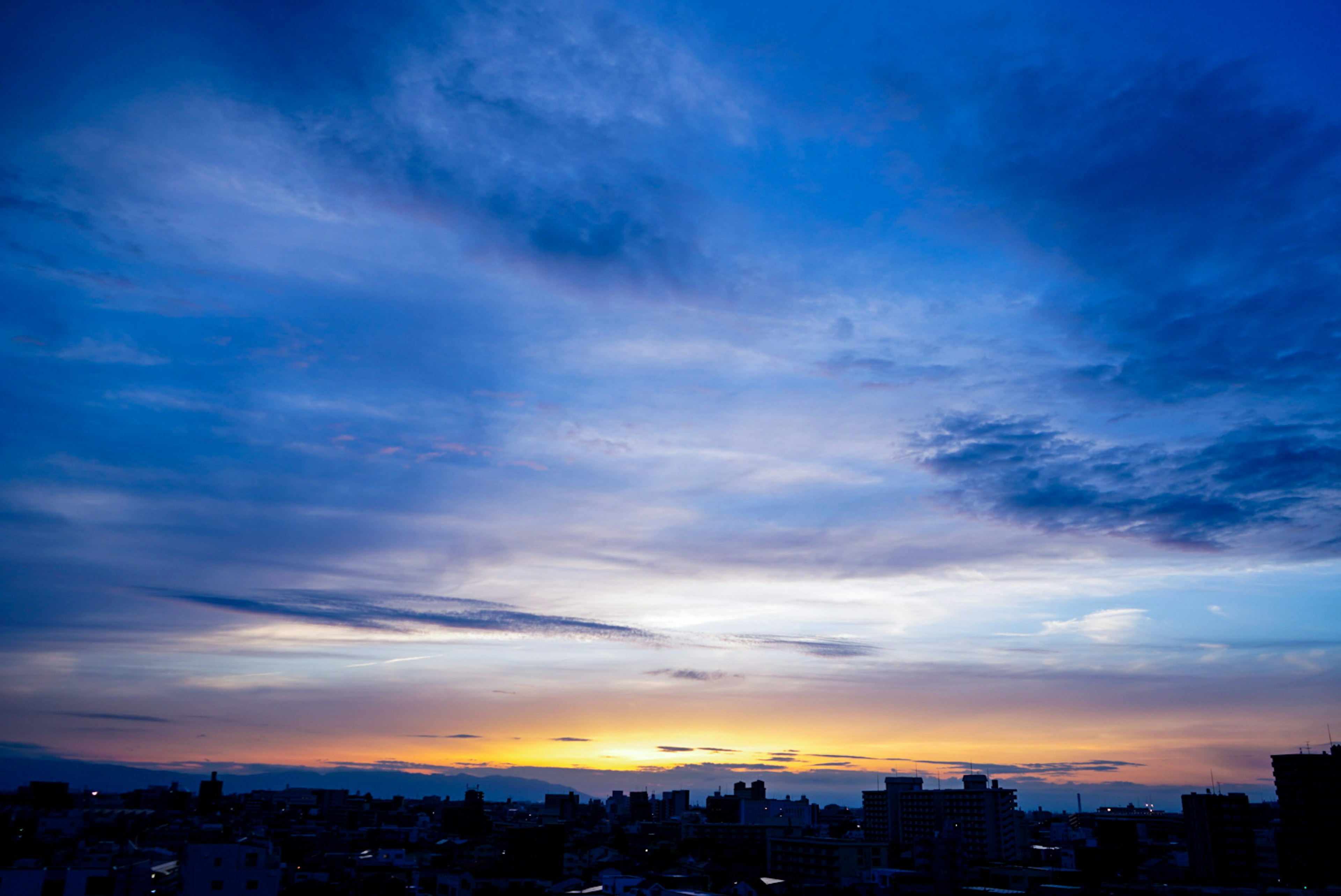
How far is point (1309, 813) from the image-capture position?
84375 mm

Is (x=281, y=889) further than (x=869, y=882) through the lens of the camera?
No

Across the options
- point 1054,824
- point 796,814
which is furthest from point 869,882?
point 1054,824

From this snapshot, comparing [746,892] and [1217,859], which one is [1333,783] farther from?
[746,892]

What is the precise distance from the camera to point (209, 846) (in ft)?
156

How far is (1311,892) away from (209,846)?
7343 cm

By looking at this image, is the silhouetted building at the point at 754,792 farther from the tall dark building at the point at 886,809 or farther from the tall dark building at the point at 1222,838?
the tall dark building at the point at 1222,838

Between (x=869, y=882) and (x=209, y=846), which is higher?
(x=209, y=846)

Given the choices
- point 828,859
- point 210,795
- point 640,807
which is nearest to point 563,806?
point 640,807

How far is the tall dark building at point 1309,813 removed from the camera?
265 ft

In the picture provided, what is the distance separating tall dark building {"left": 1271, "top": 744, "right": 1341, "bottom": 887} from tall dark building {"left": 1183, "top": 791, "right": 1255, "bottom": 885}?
12.0 feet

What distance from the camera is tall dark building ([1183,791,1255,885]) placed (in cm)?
8150

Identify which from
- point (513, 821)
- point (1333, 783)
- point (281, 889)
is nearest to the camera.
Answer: point (281, 889)

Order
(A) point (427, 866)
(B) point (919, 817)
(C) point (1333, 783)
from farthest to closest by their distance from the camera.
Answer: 1. (B) point (919, 817)
2. (C) point (1333, 783)
3. (A) point (427, 866)

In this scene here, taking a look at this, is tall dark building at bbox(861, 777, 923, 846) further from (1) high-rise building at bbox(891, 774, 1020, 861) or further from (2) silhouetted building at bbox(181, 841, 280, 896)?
(2) silhouetted building at bbox(181, 841, 280, 896)
